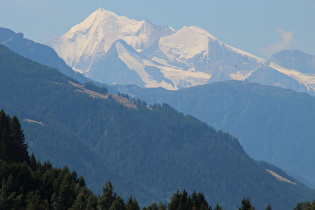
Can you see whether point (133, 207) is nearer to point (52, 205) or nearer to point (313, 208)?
point (52, 205)

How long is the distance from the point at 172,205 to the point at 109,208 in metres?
9.35

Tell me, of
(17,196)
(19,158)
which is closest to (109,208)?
(17,196)

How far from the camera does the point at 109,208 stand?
11419cm

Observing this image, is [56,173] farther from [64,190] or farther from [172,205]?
[172,205]

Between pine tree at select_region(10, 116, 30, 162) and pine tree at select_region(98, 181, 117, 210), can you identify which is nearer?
pine tree at select_region(98, 181, 117, 210)

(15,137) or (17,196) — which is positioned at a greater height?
(15,137)

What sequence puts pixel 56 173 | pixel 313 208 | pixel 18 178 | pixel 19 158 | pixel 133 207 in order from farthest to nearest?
pixel 19 158 → pixel 56 173 → pixel 18 178 → pixel 133 207 → pixel 313 208

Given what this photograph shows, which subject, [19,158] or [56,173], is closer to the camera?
[56,173]

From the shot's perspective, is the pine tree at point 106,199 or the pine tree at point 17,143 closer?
the pine tree at point 106,199

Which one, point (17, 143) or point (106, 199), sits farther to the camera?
point (17, 143)

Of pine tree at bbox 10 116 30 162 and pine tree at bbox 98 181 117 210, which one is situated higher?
pine tree at bbox 10 116 30 162

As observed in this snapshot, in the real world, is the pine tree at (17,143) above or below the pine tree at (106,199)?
above

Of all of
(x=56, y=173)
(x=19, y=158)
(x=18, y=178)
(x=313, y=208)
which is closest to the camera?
(x=313, y=208)

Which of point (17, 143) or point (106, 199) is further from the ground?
point (17, 143)
